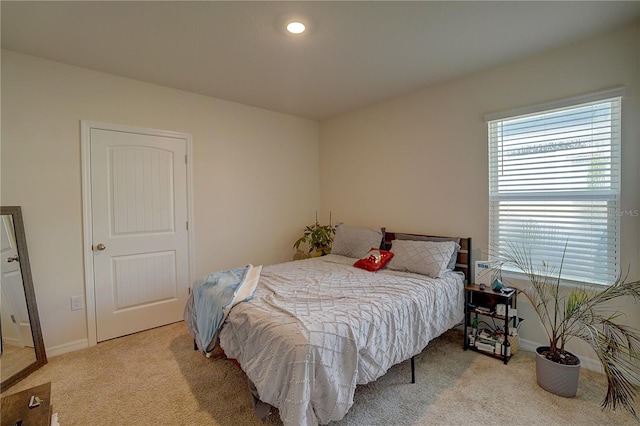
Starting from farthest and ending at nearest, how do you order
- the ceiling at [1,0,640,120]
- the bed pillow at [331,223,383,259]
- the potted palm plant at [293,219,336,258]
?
the potted palm plant at [293,219,336,258]
the bed pillow at [331,223,383,259]
the ceiling at [1,0,640,120]

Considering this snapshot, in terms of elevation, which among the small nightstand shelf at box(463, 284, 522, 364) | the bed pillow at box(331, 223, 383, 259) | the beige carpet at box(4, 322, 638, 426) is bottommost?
the beige carpet at box(4, 322, 638, 426)

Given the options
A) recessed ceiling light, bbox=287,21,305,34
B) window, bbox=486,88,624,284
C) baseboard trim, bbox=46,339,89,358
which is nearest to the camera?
recessed ceiling light, bbox=287,21,305,34

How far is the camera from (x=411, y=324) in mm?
2119

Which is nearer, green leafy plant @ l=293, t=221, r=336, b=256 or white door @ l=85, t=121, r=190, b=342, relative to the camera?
white door @ l=85, t=121, r=190, b=342

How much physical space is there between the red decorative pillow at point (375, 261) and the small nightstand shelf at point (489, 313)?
0.77 meters

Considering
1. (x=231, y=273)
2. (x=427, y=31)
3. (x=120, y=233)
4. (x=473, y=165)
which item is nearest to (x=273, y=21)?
(x=427, y=31)

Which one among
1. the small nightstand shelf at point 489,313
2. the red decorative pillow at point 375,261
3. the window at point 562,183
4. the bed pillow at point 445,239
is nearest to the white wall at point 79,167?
the red decorative pillow at point 375,261

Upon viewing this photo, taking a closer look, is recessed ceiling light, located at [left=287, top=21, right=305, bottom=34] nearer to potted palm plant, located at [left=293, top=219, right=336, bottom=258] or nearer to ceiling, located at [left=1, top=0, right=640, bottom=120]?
ceiling, located at [left=1, top=0, right=640, bottom=120]

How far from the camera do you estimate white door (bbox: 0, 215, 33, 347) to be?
226 centimetres

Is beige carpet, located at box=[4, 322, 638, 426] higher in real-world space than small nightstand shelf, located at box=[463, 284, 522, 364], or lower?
lower

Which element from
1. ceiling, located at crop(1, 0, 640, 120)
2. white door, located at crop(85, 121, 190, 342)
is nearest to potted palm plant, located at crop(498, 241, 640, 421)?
ceiling, located at crop(1, 0, 640, 120)

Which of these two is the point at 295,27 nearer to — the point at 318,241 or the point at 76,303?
the point at 318,241

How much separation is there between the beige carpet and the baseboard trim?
0.25 feet

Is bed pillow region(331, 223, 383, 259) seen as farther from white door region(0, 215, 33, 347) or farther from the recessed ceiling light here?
white door region(0, 215, 33, 347)
